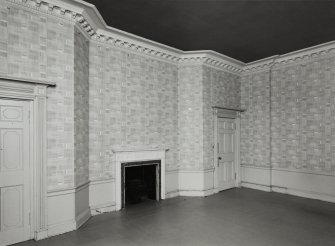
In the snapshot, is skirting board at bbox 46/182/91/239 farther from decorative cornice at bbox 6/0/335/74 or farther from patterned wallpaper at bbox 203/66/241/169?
patterned wallpaper at bbox 203/66/241/169

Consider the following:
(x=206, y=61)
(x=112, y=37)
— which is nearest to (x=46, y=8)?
(x=112, y=37)

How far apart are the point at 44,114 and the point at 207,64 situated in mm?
4258

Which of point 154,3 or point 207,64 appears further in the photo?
point 207,64

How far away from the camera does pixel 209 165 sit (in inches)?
253

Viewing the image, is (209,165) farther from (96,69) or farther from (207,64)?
(96,69)

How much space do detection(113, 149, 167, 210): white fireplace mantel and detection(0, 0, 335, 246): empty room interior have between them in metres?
0.03

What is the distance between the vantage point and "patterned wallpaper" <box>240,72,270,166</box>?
692cm

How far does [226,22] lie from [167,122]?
8.83 ft

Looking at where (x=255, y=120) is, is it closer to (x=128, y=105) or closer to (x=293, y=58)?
(x=293, y=58)

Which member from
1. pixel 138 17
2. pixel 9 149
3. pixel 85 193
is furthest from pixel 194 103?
pixel 9 149

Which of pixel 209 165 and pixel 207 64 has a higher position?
pixel 207 64

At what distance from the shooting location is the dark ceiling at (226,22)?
13.1 ft

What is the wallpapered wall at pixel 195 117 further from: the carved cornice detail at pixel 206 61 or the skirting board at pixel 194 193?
the skirting board at pixel 194 193

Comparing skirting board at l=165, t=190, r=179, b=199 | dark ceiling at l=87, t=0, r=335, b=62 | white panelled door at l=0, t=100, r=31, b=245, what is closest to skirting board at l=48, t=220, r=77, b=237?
white panelled door at l=0, t=100, r=31, b=245
